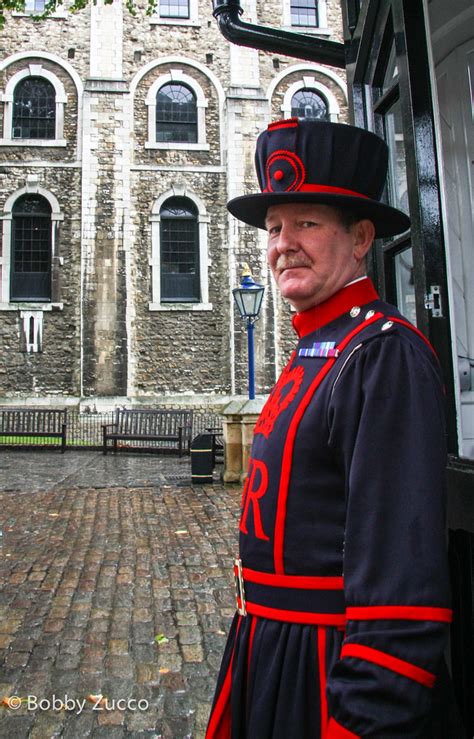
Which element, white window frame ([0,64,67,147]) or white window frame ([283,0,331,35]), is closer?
white window frame ([0,64,67,147])

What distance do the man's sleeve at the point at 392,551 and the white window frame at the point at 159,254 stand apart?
1803 centimetres

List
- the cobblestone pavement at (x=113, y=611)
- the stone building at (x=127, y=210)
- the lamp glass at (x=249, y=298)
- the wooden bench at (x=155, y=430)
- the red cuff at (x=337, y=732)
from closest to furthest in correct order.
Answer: the red cuff at (x=337, y=732) < the cobblestone pavement at (x=113, y=611) < the lamp glass at (x=249, y=298) < the wooden bench at (x=155, y=430) < the stone building at (x=127, y=210)

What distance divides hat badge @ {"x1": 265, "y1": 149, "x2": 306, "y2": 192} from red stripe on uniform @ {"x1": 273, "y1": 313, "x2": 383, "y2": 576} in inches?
15.4

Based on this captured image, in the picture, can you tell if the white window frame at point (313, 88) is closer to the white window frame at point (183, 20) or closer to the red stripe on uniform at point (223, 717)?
the white window frame at point (183, 20)

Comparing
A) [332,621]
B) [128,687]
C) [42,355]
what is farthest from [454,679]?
[42,355]

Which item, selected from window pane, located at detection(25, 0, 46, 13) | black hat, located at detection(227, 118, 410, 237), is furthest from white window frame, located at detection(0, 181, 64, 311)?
black hat, located at detection(227, 118, 410, 237)

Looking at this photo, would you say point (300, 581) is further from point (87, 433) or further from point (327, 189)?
point (87, 433)

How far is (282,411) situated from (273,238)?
0.45 metres

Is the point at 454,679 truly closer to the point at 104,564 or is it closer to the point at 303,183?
→ the point at 303,183

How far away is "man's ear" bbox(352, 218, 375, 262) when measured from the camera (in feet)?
4.83

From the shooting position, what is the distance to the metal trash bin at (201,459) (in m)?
9.38

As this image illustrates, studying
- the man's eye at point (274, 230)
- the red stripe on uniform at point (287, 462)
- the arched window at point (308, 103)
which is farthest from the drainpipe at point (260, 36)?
the arched window at point (308, 103)

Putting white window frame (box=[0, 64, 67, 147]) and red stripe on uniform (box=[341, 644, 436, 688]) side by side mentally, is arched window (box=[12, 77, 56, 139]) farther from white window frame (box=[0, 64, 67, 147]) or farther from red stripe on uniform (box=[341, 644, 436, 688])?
red stripe on uniform (box=[341, 644, 436, 688])

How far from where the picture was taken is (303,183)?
1.45 metres
